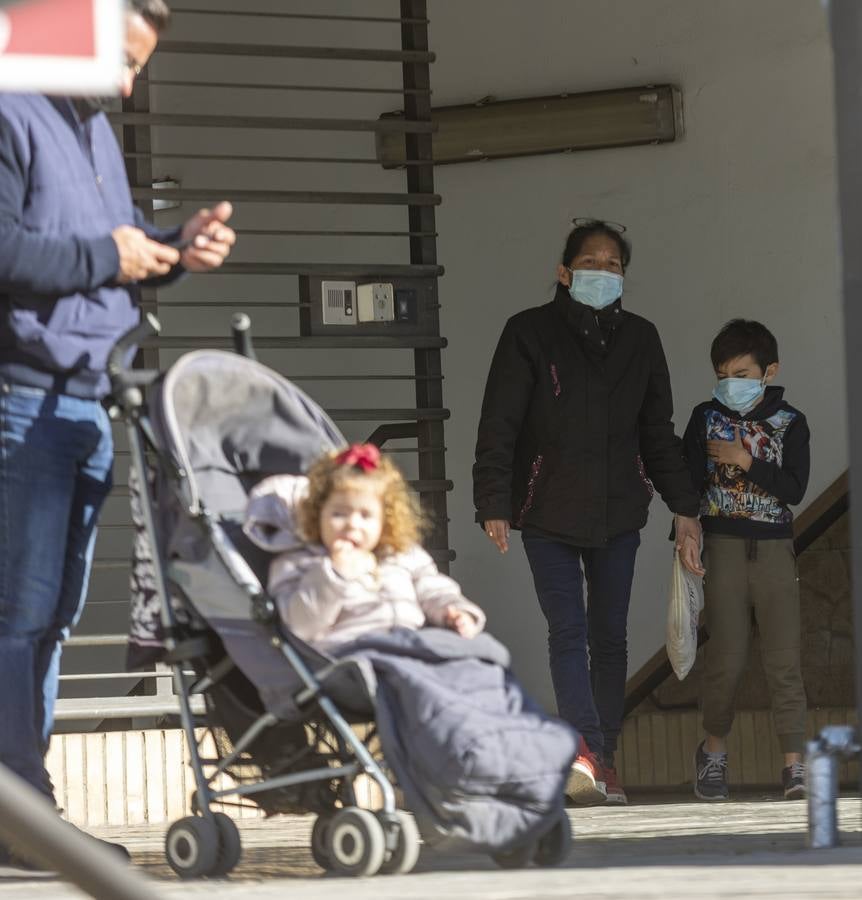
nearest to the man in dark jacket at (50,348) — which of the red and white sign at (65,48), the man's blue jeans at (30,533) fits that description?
the man's blue jeans at (30,533)

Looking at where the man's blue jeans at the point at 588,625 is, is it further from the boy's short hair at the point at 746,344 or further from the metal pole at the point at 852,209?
the metal pole at the point at 852,209

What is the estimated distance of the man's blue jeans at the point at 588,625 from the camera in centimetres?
524

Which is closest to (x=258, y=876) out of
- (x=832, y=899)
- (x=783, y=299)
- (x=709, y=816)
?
(x=832, y=899)

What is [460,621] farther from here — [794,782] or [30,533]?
[794,782]

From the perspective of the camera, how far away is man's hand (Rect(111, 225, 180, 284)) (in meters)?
3.45

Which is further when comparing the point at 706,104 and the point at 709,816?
the point at 706,104

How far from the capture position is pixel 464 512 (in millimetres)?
7559

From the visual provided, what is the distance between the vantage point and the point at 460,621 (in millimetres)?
3430

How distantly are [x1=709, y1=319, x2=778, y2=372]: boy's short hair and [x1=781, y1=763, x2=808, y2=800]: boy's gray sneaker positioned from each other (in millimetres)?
1250

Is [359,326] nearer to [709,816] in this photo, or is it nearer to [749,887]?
[709,816]

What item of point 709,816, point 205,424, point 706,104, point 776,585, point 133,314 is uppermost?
point 706,104

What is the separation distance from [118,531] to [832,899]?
5.53 meters

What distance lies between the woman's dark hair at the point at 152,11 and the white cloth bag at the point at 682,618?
8.77ft

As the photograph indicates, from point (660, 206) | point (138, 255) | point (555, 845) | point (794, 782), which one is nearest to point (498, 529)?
point (794, 782)
